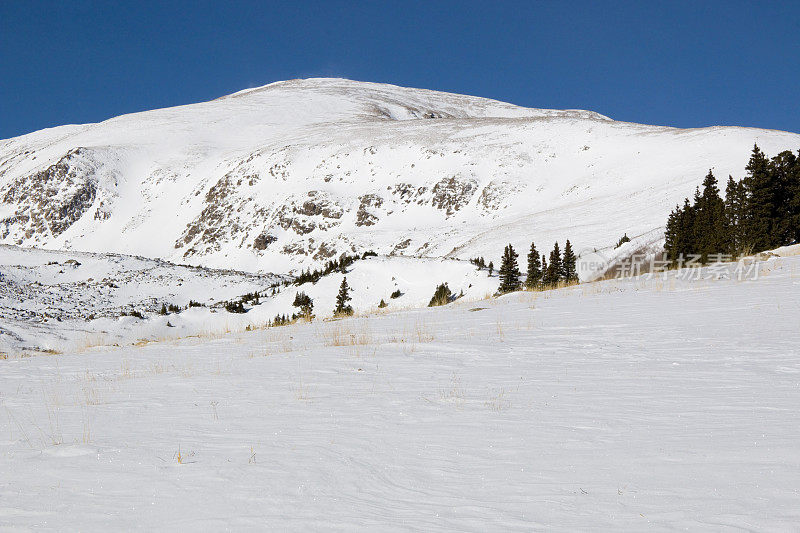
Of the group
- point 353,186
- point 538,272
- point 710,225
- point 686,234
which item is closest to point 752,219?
point 710,225

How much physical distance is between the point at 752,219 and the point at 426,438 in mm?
30229

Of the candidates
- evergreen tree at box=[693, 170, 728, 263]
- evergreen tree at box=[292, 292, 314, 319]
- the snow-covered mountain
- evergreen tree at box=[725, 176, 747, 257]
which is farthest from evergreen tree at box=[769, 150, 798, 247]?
evergreen tree at box=[292, 292, 314, 319]

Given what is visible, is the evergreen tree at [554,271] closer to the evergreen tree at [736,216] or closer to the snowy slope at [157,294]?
the snowy slope at [157,294]

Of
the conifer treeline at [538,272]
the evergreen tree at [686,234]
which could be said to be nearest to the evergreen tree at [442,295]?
the conifer treeline at [538,272]

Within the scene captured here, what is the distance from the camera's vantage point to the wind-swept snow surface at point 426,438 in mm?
2664

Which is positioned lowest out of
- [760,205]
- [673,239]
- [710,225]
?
[673,239]

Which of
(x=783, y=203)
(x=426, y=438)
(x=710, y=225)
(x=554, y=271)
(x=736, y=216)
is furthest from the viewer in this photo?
(x=710, y=225)

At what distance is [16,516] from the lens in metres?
2.55

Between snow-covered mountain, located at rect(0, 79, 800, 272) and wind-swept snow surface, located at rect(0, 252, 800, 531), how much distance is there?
30.9 m

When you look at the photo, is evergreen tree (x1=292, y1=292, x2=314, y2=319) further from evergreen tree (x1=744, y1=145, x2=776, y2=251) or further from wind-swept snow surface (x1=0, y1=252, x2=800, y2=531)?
evergreen tree (x1=744, y1=145, x2=776, y2=251)

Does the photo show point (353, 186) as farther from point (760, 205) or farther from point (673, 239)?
point (760, 205)

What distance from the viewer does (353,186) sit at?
3433 inches

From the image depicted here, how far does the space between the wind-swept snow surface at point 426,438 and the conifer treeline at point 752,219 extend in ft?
72.8

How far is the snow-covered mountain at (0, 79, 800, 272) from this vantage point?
56.3m
